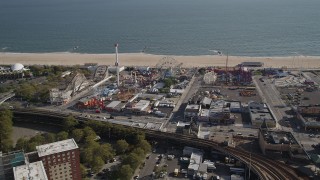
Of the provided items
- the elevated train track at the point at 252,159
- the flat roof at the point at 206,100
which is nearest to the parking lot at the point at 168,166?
the elevated train track at the point at 252,159

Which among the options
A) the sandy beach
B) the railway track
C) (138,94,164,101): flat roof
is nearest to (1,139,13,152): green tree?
the railway track

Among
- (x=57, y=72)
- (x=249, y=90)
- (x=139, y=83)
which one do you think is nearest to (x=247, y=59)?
(x=249, y=90)

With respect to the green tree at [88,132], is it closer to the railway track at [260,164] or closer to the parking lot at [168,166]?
the parking lot at [168,166]

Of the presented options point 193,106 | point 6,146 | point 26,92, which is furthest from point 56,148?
point 26,92

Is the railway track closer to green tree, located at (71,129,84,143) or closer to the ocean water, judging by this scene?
green tree, located at (71,129,84,143)

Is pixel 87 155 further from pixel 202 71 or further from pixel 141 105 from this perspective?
pixel 202 71
